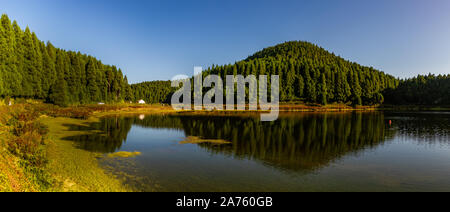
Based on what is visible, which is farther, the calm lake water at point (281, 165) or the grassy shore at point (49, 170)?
the calm lake water at point (281, 165)

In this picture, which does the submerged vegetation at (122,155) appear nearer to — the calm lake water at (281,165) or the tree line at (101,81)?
the calm lake water at (281,165)

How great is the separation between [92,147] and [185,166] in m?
11.8

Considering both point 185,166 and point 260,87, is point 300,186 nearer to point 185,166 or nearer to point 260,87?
point 185,166

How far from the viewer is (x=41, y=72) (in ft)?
199

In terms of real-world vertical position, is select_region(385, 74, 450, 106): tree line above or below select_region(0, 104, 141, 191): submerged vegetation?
above

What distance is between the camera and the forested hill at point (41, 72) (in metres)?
49.8

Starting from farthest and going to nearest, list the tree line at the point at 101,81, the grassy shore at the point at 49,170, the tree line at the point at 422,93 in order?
the tree line at the point at 422,93, the tree line at the point at 101,81, the grassy shore at the point at 49,170

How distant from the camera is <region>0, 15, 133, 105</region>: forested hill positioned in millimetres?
49844

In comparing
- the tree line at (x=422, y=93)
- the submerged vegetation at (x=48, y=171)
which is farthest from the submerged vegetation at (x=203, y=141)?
the tree line at (x=422, y=93)

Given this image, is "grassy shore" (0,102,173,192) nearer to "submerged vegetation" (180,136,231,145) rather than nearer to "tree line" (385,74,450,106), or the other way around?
"submerged vegetation" (180,136,231,145)

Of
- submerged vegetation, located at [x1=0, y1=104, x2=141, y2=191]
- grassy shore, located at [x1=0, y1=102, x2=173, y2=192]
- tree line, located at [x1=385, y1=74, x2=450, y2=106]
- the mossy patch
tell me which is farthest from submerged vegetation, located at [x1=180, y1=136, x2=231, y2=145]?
tree line, located at [x1=385, y1=74, x2=450, y2=106]

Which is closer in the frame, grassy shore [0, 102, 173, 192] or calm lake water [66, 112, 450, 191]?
grassy shore [0, 102, 173, 192]

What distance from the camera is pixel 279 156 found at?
20922mm
